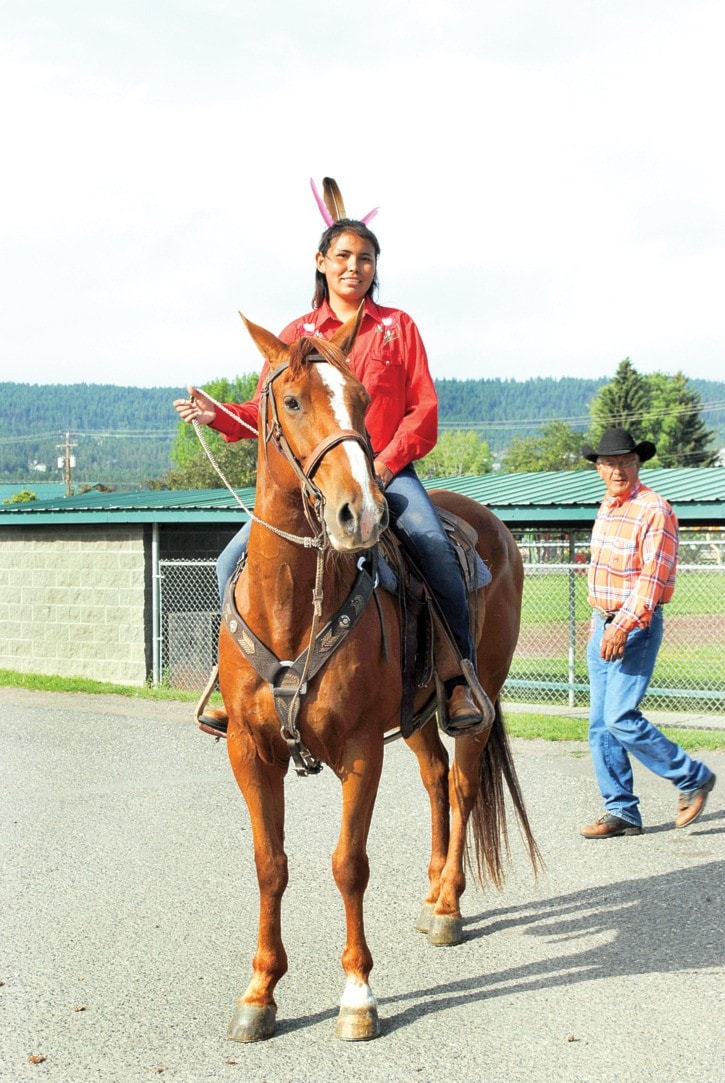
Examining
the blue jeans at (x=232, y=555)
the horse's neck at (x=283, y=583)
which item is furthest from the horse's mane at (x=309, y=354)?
the blue jeans at (x=232, y=555)

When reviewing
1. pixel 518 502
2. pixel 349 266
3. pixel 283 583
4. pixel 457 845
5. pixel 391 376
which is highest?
pixel 349 266

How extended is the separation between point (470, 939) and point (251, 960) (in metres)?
1.07

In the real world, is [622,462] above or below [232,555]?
above

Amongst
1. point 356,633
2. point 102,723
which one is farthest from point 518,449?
point 356,633

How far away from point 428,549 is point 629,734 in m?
2.70

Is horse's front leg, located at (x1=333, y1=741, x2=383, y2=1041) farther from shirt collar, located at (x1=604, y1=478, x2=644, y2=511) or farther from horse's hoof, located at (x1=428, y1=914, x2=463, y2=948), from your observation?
shirt collar, located at (x1=604, y1=478, x2=644, y2=511)

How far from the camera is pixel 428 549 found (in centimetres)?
513

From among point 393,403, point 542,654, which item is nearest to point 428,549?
point 393,403

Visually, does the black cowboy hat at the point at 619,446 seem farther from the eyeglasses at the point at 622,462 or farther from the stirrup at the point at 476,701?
the stirrup at the point at 476,701

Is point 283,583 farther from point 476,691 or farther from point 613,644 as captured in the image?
point 613,644

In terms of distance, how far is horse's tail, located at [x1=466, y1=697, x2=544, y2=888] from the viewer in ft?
19.6

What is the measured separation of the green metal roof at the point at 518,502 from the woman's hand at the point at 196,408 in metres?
8.68

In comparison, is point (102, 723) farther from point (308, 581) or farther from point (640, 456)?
point (308, 581)

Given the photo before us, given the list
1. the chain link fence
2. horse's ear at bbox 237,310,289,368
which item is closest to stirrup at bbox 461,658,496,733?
horse's ear at bbox 237,310,289,368
